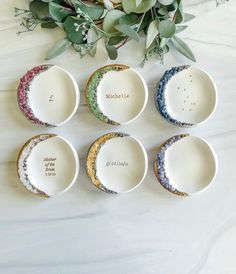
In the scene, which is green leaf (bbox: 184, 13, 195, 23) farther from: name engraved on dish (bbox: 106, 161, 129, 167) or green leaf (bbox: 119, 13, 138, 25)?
name engraved on dish (bbox: 106, 161, 129, 167)

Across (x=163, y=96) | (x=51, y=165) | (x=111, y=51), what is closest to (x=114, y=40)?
(x=111, y=51)

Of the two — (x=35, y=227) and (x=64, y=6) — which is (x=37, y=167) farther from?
(x=64, y=6)

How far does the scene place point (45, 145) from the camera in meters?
0.81

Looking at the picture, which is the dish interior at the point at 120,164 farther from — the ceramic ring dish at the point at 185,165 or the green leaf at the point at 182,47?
the green leaf at the point at 182,47

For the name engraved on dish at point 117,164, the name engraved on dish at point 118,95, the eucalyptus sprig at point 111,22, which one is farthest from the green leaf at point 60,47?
the name engraved on dish at point 117,164

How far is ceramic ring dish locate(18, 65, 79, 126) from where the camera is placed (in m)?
0.80

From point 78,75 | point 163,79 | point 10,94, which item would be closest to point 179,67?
point 163,79

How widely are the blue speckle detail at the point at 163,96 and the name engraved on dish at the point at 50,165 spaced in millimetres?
208

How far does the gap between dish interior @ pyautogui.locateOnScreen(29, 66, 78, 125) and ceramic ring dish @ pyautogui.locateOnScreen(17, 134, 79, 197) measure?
4 cm

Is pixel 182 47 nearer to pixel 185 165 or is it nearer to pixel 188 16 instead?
pixel 188 16

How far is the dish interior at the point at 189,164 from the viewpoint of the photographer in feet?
2.64

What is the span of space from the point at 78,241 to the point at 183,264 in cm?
20

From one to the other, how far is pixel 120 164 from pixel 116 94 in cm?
13

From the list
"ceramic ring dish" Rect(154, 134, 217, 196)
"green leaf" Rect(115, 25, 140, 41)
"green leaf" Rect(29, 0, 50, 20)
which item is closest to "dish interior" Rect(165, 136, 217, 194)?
"ceramic ring dish" Rect(154, 134, 217, 196)
